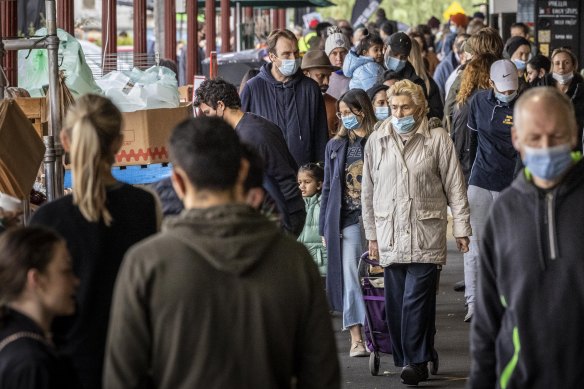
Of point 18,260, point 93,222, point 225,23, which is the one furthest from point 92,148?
point 225,23

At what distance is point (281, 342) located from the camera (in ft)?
13.7

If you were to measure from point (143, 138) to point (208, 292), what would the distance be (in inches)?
277

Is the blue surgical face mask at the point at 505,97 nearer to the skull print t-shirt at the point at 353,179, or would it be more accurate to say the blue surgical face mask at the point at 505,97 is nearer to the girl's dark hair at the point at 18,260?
the skull print t-shirt at the point at 353,179

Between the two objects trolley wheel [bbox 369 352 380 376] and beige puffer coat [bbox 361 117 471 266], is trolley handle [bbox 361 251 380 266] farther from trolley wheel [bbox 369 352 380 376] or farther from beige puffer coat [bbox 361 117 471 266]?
trolley wheel [bbox 369 352 380 376]

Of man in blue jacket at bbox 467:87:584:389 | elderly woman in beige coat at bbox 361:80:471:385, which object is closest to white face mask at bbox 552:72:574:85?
elderly woman in beige coat at bbox 361:80:471:385

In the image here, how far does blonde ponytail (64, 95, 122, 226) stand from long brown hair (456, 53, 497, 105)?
6298 millimetres

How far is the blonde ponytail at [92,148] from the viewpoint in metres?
4.98

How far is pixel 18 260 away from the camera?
4.34 meters

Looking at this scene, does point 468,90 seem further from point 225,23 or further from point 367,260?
point 225,23

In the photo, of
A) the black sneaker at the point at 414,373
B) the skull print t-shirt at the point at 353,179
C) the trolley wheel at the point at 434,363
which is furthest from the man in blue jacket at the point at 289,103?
the black sneaker at the point at 414,373

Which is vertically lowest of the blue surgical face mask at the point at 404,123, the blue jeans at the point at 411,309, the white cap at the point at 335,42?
the blue jeans at the point at 411,309

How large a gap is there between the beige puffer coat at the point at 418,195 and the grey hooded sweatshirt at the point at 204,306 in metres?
4.47

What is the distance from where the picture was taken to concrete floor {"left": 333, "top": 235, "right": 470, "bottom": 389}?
8.95 m

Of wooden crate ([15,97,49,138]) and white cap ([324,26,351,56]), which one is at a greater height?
white cap ([324,26,351,56])
